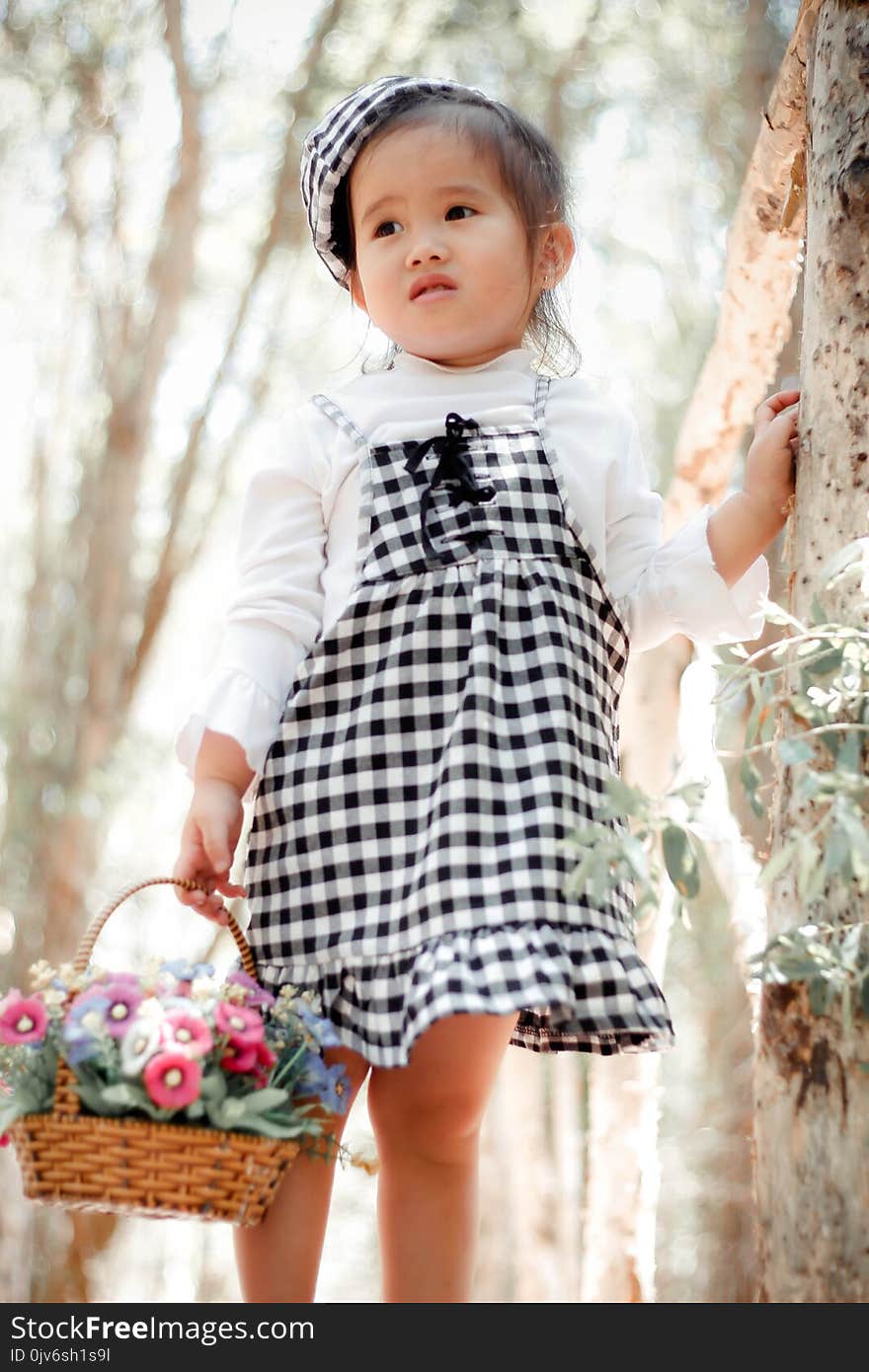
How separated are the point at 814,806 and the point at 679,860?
252 millimetres

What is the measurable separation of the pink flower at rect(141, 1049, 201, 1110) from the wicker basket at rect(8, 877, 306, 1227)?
0.12 feet

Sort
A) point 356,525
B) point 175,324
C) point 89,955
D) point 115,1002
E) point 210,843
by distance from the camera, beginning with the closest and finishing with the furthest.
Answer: point 115,1002 → point 89,955 → point 210,843 → point 356,525 → point 175,324

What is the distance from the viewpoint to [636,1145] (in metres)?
3.23

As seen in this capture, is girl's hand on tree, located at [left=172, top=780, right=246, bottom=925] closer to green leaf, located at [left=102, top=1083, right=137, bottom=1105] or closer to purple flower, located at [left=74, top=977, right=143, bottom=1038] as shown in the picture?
purple flower, located at [left=74, top=977, right=143, bottom=1038]

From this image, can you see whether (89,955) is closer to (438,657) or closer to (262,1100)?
(262,1100)

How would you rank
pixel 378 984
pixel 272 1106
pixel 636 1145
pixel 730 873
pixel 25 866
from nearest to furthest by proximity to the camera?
pixel 272 1106 < pixel 378 984 < pixel 730 873 < pixel 636 1145 < pixel 25 866

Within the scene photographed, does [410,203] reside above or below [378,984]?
above

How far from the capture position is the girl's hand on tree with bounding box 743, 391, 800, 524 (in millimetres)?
1662

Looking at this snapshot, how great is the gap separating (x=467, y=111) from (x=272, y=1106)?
1.29 metres

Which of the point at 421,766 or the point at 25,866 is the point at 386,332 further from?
the point at 25,866

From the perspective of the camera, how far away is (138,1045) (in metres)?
1.30

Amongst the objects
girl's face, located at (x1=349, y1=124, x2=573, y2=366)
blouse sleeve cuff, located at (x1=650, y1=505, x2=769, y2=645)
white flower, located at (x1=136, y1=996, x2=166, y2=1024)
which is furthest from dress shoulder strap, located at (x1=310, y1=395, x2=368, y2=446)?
white flower, located at (x1=136, y1=996, x2=166, y2=1024)

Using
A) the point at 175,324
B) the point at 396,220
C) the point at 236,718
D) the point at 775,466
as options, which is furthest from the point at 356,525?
the point at 175,324
